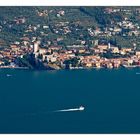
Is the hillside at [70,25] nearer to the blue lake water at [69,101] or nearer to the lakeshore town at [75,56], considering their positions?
the lakeshore town at [75,56]

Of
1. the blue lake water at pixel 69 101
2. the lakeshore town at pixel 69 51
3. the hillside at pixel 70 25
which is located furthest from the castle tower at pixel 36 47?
the blue lake water at pixel 69 101

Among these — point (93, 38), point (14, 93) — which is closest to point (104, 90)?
point (14, 93)

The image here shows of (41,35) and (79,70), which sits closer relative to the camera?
(79,70)

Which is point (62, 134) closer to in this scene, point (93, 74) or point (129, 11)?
point (93, 74)

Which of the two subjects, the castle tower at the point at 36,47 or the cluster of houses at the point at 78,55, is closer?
the cluster of houses at the point at 78,55

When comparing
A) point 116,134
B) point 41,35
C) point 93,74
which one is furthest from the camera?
point 41,35

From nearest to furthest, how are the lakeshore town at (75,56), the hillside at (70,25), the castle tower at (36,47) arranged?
the lakeshore town at (75,56) → the castle tower at (36,47) → the hillside at (70,25)

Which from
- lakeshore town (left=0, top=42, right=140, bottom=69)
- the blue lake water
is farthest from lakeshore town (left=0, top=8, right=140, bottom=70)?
the blue lake water

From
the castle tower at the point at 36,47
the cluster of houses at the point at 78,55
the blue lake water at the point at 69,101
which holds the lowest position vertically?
the cluster of houses at the point at 78,55
